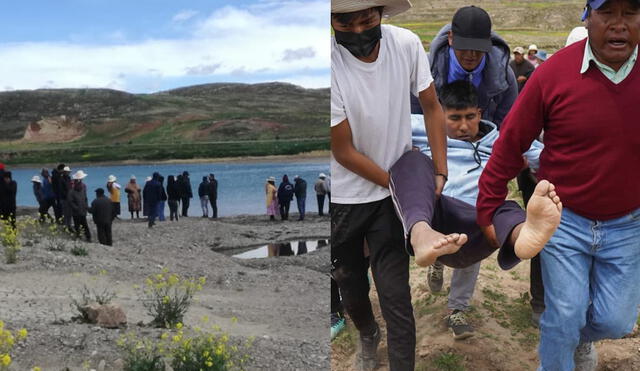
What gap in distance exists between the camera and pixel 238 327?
12.2 feet

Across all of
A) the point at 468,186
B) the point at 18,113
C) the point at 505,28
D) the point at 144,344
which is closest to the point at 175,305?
the point at 144,344

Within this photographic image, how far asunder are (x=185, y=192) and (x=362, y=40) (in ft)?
5.94

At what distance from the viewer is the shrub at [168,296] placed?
353 cm

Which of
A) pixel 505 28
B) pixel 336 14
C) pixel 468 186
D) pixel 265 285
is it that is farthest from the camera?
pixel 505 28

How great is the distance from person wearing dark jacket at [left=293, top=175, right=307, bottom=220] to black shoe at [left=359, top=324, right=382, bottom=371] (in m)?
1.22

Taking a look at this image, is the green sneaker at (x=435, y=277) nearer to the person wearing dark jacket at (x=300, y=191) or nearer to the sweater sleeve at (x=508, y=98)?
the person wearing dark jacket at (x=300, y=191)

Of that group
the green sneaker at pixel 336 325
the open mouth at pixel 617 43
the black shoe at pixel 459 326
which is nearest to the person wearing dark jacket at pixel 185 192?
the green sneaker at pixel 336 325

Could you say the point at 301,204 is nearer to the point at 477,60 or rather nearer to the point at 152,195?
the point at 152,195

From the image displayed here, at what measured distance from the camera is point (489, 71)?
2.60 metres

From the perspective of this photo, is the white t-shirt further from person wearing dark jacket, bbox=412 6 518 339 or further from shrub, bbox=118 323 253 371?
shrub, bbox=118 323 253 371

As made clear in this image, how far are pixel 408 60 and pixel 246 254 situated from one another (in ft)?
7.76

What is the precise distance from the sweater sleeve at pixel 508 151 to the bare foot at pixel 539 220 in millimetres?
246

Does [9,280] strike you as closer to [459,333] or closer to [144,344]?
[144,344]

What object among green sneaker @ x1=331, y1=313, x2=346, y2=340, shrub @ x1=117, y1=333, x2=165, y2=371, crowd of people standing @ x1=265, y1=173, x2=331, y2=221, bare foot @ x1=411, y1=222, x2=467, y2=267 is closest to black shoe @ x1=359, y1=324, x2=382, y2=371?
green sneaker @ x1=331, y1=313, x2=346, y2=340
